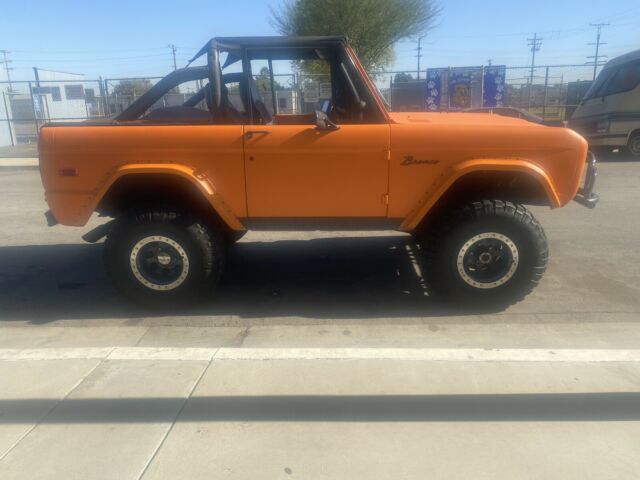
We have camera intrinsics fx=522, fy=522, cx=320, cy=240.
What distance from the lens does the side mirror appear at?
384 cm

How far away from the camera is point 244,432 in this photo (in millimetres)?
2684

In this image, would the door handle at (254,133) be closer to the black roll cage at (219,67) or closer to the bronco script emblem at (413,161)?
the black roll cage at (219,67)

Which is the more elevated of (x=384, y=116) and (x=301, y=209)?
(x=384, y=116)

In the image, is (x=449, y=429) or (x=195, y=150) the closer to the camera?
(x=449, y=429)

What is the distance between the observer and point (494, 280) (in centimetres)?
409

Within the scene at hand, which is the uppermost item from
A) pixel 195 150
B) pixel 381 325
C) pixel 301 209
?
pixel 195 150

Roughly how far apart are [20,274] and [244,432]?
12.5ft

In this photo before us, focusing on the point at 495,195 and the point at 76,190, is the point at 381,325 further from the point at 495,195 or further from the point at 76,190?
the point at 76,190

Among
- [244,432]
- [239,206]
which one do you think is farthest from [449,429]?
[239,206]

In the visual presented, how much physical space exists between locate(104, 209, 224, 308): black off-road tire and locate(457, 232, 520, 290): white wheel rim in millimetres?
1922

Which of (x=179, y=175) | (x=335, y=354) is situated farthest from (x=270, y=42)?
(x=335, y=354)

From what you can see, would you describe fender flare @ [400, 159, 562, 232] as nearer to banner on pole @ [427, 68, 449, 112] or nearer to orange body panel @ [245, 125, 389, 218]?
orange body panel @ [245, 125, 389, 218]

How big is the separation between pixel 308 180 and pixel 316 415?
1824 mm

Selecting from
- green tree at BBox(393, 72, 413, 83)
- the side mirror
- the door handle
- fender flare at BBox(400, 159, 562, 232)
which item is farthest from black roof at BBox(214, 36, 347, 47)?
green tree at BBox(393, 72, 413, 83)
